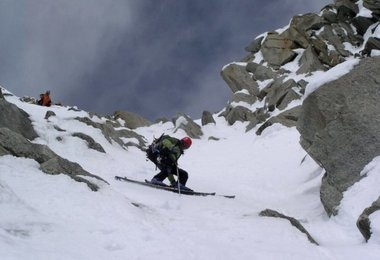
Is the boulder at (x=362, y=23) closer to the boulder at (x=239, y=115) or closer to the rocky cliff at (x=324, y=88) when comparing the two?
the rocky cliff at (x=324, y=88)

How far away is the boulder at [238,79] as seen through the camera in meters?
52.8

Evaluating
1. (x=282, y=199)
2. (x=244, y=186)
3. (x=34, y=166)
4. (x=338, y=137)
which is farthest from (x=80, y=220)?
(x=244, y=186)

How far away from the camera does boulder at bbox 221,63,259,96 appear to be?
52.8 m

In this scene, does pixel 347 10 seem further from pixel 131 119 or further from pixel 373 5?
pixel 131 119

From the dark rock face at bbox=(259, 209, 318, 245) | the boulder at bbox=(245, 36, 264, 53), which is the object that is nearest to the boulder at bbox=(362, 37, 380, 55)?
the boulder at bbox=(245, 36, 264, 53)

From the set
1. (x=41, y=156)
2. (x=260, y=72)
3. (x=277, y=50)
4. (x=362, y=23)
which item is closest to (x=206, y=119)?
(x=260, y=72)

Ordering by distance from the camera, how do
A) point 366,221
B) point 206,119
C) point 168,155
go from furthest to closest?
point 206,119 → point 168,155 → point 366,221

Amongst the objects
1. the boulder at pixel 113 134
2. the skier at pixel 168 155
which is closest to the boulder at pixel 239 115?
the boulder at pixel 113 134

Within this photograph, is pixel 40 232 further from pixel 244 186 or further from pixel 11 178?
pixel 244 186

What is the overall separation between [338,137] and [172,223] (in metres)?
6.08

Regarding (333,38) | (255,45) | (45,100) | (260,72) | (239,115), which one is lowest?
(45,100)

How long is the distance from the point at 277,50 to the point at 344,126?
45760 millimetres

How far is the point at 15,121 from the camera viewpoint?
1877 cm

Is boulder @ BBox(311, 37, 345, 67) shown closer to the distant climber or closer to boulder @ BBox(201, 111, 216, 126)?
boulder @ BBox(201, 111, 216, 126)
